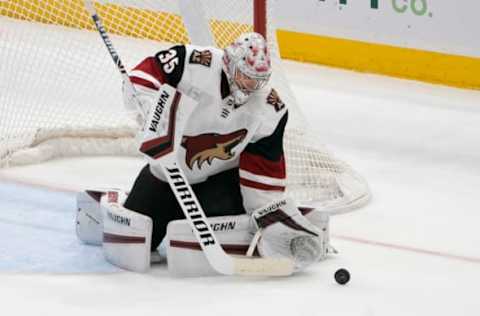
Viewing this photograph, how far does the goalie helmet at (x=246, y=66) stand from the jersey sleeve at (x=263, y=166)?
140mm

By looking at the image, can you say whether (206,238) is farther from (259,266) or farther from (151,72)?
(151,72)

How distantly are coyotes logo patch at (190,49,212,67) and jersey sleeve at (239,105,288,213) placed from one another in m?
0.26

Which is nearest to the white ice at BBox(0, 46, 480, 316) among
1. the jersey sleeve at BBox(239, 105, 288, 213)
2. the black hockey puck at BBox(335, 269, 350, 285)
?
the black hockey puck at BBox(335, 269, 350, 285)

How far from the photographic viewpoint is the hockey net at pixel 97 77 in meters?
4.96

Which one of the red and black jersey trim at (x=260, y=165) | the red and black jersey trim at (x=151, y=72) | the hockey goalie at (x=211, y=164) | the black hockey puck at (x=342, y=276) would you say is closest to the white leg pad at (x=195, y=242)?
the hockey goalie at (x=211, y=164)

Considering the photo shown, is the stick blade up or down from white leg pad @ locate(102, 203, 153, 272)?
down

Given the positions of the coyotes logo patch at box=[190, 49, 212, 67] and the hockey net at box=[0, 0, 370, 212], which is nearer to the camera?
the coyotes logo patch at box=[190, 49, 212, 67]

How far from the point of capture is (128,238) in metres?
3.94

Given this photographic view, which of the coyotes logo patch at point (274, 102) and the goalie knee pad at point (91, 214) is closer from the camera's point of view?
the coyotes logo patch at point (274, 102)

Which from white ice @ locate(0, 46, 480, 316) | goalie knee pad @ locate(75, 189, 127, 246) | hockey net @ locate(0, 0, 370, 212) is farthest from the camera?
hockey net @ locate(0, 0, 370, 212)

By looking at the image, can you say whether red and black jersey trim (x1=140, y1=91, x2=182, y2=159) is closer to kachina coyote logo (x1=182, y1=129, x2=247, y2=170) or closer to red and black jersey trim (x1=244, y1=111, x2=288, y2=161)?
kachina coyote logo (x1=182, y1=129, x2=247, y2=170)

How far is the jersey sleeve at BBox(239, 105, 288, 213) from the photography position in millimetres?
4016

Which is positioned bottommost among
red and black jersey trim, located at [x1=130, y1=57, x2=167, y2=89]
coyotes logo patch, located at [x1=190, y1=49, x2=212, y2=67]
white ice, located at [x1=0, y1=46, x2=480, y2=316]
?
white ice, located at [x1=0, y1=46, x2=480, y2=316]

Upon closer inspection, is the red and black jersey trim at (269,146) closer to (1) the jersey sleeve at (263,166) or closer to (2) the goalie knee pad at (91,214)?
(1) the jersey sleeve at (263,166)
